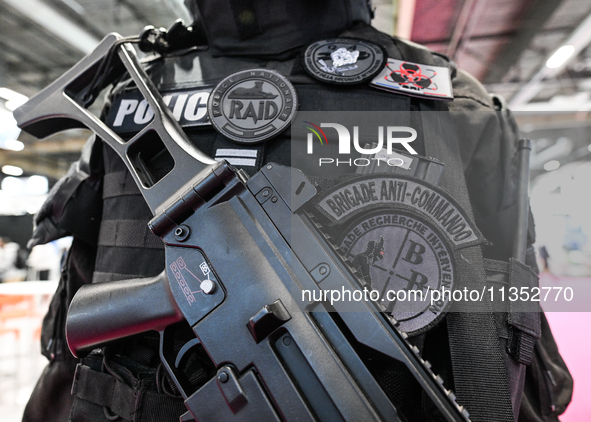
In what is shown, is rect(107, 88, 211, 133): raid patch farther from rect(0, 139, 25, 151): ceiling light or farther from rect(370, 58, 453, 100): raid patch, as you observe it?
rect(0, 139, 25, 151): ceiling light

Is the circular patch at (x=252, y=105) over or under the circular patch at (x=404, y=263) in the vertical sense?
over

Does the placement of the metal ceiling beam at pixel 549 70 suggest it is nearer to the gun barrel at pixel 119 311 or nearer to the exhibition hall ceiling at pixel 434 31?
the exhibition hall ceiling at pixel 434 31

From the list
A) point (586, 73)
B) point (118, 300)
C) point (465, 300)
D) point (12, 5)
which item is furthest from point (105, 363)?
point (586, 73)

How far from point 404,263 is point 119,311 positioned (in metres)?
0.43

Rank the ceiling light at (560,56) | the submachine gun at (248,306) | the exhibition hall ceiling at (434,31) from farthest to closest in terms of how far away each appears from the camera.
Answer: the ceiling light at (560,56) → the exhibition hall ceiling at (434,31) → the submachine gun at (248,306)

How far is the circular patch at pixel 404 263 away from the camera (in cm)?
49

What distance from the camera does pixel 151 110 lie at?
0.66m

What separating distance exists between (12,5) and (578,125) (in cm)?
Answer: 676

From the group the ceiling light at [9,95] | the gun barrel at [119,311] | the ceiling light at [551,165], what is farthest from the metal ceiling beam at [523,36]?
the ceiling light at [9,95]

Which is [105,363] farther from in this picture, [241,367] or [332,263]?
[332,263]

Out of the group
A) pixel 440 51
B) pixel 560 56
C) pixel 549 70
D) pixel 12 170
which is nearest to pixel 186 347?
pixel 440 51

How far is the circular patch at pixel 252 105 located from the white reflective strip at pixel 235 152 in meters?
0.02

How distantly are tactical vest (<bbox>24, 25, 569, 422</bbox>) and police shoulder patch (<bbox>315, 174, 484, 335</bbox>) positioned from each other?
0.04m

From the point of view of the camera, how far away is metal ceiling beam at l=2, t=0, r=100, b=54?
253 cm
